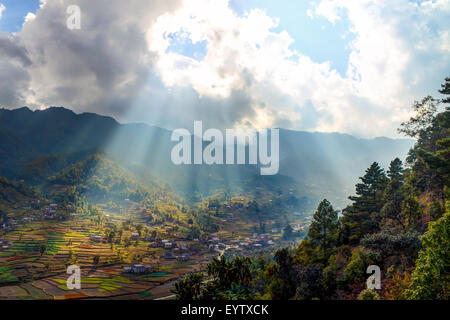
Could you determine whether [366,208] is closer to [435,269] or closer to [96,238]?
[435,269]

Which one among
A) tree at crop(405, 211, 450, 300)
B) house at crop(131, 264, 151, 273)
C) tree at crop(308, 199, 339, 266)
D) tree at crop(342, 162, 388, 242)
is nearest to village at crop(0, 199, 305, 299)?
house at crop(131, 264, 151, 273)

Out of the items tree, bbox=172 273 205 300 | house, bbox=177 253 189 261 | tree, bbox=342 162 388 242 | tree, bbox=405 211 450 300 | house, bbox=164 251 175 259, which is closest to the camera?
tree, bbox=405 211 450 300

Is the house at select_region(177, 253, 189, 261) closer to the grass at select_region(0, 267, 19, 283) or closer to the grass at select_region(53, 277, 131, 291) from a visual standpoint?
the grass at select_region(53, 277, 131, 291)

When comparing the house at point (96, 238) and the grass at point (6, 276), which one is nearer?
the grass at point (6, 276)

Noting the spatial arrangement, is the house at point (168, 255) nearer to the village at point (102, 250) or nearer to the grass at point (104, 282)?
the village at point (102, 250)

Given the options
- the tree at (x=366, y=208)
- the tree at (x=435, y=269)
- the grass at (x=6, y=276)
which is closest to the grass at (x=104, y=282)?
the grass at (x=6, y=276)

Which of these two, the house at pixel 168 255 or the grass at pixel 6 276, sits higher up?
the grass at pixel 6 276

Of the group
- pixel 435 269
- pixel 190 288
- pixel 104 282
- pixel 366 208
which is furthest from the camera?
pixel 104 282

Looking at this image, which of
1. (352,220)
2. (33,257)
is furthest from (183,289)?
(33,257)

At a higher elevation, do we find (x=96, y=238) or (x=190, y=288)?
(x=190, y=288)

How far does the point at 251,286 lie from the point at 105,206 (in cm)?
13112

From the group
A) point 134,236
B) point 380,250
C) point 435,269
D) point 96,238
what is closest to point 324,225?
point 380,250

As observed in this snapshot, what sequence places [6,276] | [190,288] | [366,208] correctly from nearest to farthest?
[190,288] → [366,208] → [6,276]

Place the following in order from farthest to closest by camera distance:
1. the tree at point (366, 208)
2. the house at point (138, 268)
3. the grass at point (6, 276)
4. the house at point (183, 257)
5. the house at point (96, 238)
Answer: the house at point (96, 238)
the house at point (183, 257)
the house at point (138, 268)
the grass at point (6, 276)
the tree at point (366, 208)
